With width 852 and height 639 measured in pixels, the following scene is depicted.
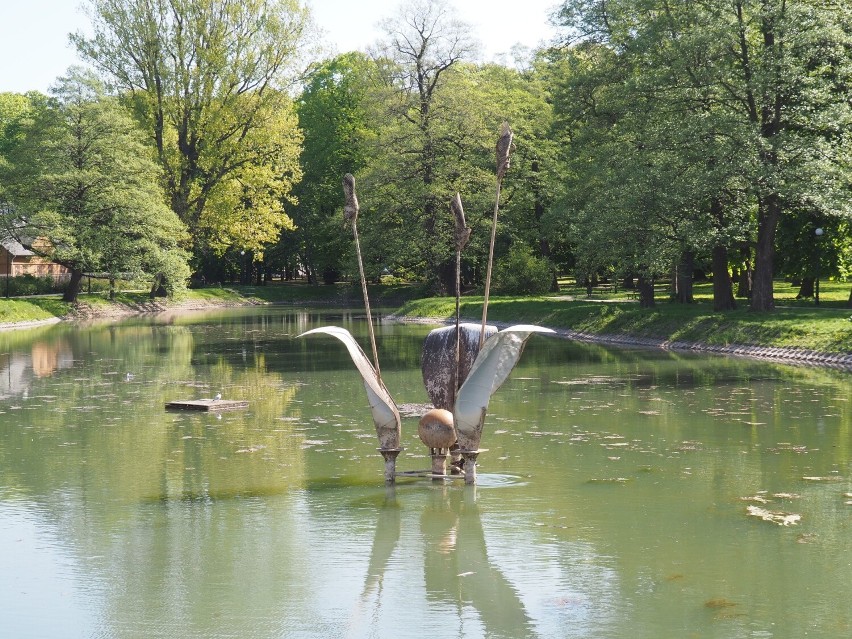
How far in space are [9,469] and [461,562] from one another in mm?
6987

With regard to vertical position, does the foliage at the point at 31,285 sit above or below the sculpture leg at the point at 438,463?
above

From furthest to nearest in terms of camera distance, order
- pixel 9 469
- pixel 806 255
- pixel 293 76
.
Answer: pixel 293 76, pixel 806 255, pixel 9 469

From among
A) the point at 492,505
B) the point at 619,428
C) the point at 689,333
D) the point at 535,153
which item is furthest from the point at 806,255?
the point at 492,505

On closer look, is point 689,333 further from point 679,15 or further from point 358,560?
point 358,560

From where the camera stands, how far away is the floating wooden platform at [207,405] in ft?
63.9

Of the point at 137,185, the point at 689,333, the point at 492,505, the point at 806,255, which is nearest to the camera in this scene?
the point at 492,505

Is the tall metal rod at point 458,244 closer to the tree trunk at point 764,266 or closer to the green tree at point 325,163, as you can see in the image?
the tree trunk at point 764,266

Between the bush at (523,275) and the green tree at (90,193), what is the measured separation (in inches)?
600

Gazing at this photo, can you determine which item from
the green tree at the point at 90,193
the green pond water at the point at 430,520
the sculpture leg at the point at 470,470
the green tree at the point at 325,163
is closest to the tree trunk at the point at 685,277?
the green pond water at the point at 430,520

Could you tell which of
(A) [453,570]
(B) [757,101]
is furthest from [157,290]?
(A) [453,570]

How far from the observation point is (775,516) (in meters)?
11.1

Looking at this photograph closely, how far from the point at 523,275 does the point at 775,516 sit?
42479 millimetres

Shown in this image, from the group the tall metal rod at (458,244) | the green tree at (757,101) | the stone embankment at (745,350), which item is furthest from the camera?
the green tree at (757,101)

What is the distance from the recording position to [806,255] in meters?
37.8
